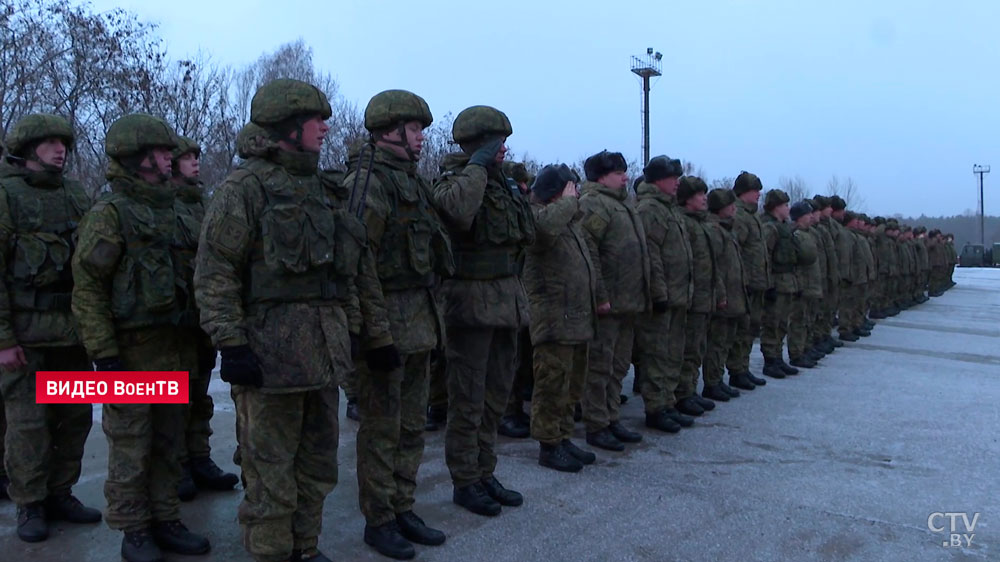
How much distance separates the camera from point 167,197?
13.7 ft

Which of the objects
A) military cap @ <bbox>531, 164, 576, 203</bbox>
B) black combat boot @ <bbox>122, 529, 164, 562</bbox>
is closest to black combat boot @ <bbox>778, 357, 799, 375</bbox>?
military cap @ <bbox>531, 164, 576, 203</bbox>

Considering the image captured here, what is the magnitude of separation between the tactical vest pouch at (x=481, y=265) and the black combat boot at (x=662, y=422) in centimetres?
259

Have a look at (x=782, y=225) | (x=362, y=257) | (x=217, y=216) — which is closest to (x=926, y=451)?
(x=782, y=225)

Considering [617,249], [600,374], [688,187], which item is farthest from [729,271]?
[600,374]

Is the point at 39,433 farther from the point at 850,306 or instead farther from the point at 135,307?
the point at 850,306

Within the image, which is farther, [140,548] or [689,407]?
[689,407]

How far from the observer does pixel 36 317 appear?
4375 millimetres

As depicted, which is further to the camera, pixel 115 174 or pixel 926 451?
pixel 926 451

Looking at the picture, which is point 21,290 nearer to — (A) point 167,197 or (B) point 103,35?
(A) point 167,197

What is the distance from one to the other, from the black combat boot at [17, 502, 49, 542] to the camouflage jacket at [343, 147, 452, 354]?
2.11 metres

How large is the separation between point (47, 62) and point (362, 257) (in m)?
13.9

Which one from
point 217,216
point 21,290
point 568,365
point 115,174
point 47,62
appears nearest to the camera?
point 217,216

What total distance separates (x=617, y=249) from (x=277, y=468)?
3465 millimetres

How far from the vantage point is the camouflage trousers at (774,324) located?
962cm
